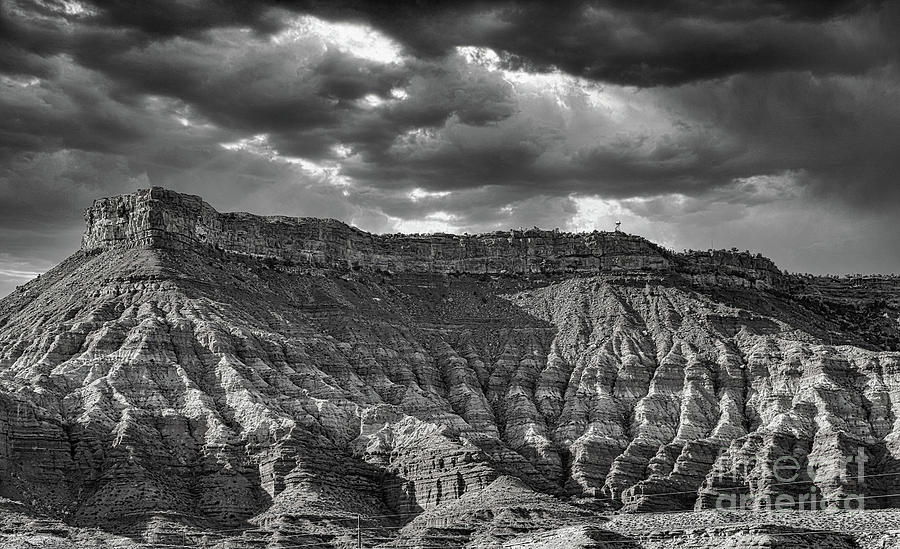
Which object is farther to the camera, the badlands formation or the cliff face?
the cliff face

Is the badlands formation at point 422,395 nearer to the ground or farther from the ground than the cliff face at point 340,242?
nearer to the ground

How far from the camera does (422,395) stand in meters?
159

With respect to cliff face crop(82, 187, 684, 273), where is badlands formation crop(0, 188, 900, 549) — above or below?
below

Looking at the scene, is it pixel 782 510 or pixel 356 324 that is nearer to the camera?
pixel 782 510

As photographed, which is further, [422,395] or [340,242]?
[340,242]

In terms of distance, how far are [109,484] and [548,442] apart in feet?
125

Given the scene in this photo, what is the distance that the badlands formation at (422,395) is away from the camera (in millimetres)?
133875

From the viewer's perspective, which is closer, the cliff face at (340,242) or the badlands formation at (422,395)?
the badlands formation at (422,395)

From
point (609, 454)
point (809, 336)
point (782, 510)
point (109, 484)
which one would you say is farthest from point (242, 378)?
point (809, 336)

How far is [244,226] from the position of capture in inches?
7067

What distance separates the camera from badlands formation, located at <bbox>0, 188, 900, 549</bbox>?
5271 inches

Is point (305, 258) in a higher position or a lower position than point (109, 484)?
higher

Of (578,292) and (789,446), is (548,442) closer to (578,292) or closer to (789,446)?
(789,446)

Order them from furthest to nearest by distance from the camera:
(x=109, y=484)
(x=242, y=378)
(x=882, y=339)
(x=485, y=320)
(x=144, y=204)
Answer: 1. (x=882, y=339)
2. (x=485, y=320)
3. (x=144, y=204)
4. (x=242, y=378)
5. (x=109, y=484)
